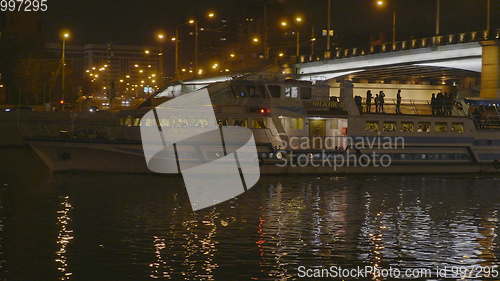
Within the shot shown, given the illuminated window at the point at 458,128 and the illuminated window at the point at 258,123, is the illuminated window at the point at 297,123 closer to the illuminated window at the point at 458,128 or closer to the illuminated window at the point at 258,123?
the illuminated window at the point at 258,123

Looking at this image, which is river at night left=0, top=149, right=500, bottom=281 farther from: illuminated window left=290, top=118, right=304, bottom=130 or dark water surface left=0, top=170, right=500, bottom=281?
illuminated window left=290, top=118, right=304, bottom=130

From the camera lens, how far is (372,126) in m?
40.0

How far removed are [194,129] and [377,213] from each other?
38.7ft

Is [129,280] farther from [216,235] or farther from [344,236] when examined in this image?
[344,236]

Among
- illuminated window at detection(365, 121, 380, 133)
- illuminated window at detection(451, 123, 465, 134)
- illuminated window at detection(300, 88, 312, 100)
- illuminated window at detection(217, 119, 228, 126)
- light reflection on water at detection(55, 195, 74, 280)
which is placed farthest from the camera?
illuminated window at detection(451, 123, 465, 134)

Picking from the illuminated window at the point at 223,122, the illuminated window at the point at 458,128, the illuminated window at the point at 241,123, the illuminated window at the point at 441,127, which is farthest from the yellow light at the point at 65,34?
the illuminated window at the point at 458,128

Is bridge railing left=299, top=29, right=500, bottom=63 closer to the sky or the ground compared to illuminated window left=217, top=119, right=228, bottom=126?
closer to the sky

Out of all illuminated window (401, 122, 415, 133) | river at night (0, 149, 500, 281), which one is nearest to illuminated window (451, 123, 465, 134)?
illuminated window (401, 122, 415, 133)

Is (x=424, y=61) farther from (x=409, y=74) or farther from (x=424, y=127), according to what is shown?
(x=424, y=127)

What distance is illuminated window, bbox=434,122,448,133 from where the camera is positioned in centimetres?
4062

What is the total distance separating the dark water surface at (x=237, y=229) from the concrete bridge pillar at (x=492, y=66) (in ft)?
106

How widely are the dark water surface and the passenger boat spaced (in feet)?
5.17

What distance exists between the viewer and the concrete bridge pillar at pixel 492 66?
66812 mm

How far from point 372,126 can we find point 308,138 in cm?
354
